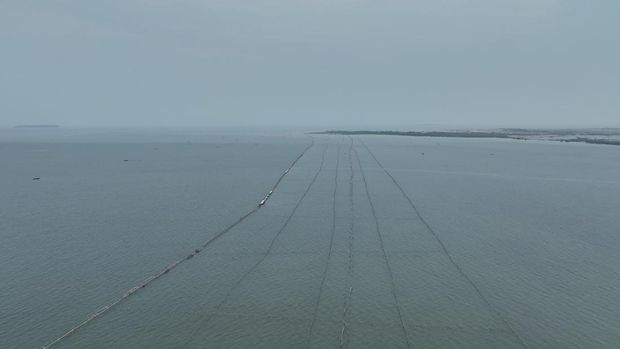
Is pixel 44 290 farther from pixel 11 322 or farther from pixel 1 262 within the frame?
pixel 1 262

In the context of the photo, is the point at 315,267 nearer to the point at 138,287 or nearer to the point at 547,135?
the point at 138,287

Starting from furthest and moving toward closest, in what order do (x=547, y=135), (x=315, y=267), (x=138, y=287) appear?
1. (x=547, y=135)
2. (x=315, y=267)
3. (x=138, y=287)

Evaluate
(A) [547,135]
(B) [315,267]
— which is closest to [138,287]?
(B) [315,267]

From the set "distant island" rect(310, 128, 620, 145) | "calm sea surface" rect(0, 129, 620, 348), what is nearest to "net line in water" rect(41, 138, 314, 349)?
"calm sea surface" rect(0, 129, 620, 348)

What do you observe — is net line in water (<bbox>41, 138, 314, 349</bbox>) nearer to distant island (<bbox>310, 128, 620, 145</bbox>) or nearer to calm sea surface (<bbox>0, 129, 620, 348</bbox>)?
calm sea surface (<bbox>0, 129, 620, 348</bbox>)

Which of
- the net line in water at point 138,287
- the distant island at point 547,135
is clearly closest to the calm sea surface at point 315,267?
the net line in water at point 138,287

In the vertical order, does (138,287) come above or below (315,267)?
below

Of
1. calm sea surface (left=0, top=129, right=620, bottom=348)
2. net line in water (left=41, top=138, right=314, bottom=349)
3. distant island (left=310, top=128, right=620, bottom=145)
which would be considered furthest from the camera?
distant island (left=310, top=128, right=620, bottom=145)

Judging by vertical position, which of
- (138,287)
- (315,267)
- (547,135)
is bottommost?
(138,287)

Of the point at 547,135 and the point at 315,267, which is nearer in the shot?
the point at 315,267
